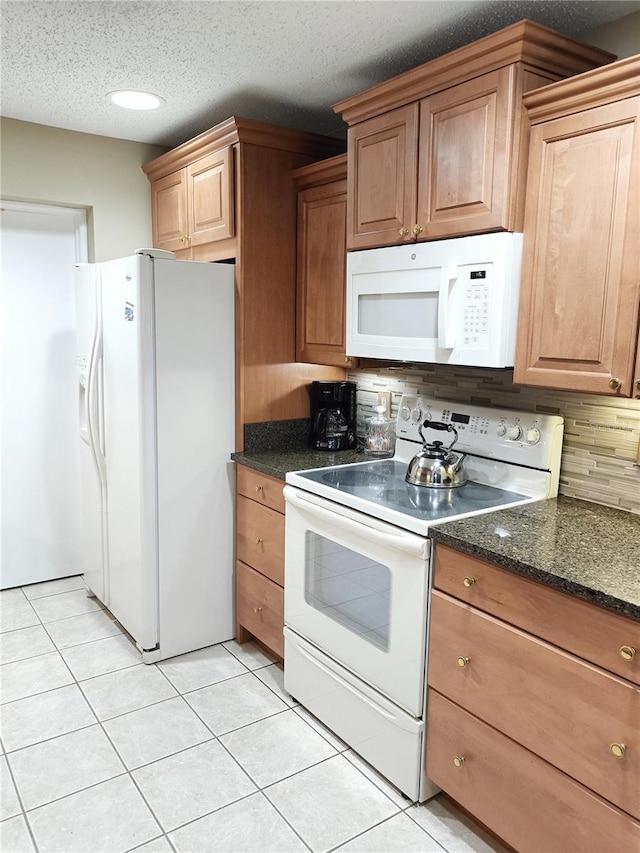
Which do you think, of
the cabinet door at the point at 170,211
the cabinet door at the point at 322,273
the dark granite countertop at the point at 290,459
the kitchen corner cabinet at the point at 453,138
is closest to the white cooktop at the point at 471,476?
the dark granite countertop at the point at 290,459

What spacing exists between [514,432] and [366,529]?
0.64m

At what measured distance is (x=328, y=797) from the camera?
207 centimetres

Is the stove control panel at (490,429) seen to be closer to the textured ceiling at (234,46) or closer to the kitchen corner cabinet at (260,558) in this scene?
the kitchen corner cabinet at (260,558)

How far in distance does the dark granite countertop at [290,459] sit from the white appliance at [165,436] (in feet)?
0.46

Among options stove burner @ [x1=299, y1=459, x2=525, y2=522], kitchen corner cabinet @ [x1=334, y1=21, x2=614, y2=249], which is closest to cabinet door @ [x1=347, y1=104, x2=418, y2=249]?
kitchen corner cabinet @ [x1=334, y1=21, x2=614, y2=249]

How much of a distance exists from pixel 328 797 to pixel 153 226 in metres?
2.87

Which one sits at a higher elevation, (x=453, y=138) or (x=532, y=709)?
(x=453, y=138)

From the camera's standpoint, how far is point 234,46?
2279 millimetres

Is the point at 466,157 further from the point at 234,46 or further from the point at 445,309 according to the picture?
the point at 234,46

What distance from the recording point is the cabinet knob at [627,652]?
1417mm

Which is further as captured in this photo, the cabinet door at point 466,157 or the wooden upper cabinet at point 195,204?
the wooden upper cabinet at point 195,204

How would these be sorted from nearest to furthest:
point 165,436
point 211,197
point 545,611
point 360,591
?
point 545,611, point 360,591, point 165,436, point 211,197

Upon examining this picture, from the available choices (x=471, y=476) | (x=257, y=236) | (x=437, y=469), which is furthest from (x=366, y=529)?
(x=257, y=236)

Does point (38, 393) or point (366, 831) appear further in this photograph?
point (38, 393)
